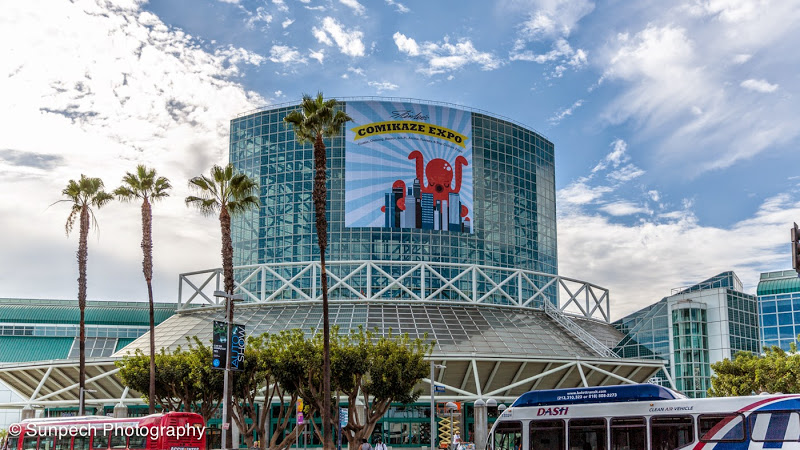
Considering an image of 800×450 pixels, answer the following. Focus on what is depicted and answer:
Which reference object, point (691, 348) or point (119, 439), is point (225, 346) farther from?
point (691, 348)

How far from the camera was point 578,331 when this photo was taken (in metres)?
80.1

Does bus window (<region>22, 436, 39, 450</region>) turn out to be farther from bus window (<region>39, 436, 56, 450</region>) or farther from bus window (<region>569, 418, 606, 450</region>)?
bus window (<region>569, 418, 606, 450</region>)

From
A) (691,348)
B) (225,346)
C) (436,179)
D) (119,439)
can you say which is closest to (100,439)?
(119,439)

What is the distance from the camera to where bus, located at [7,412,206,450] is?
123ft

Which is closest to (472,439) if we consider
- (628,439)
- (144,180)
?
(144,180)

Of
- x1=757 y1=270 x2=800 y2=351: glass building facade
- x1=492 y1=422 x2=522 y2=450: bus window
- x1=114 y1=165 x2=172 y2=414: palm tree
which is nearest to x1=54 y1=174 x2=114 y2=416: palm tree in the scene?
x1=114 y1=165 x2=172 y2=414: palm tree

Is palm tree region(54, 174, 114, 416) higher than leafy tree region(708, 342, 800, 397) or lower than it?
higher

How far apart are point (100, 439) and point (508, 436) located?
1941cm

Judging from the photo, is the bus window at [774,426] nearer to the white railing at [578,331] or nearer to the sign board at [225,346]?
the sign board at [225,346]

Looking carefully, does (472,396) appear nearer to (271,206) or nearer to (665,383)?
(665,383)

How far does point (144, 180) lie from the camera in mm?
54719

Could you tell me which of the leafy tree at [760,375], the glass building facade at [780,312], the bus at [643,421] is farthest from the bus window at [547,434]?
the glass building facade at [780,312]

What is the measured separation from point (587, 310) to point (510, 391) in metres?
24.4

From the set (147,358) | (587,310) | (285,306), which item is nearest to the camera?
(147,358)
